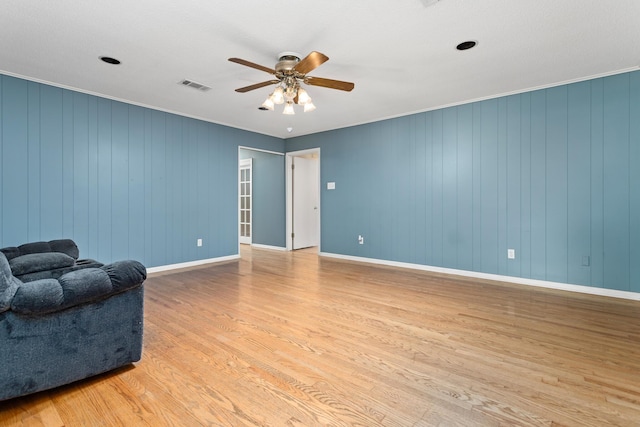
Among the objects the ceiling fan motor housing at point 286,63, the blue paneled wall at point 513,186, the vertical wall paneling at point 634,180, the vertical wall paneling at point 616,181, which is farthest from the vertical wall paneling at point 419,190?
the ceiling fan motor housing at point 286,63

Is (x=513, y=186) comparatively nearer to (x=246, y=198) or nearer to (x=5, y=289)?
(x=5, y=289)

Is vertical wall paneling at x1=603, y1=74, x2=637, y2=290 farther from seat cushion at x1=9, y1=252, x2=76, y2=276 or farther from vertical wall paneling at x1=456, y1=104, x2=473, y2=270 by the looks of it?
seat cushion at x1=9, y1=252, x2=76, y2=276

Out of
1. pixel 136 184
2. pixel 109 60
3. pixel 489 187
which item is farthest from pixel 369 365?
pixel 136 184

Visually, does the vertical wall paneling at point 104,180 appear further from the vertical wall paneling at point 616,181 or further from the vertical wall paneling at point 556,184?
the vertical wall paneling at point 616,181

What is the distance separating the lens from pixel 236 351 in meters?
2.28

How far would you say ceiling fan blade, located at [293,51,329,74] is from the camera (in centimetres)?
245

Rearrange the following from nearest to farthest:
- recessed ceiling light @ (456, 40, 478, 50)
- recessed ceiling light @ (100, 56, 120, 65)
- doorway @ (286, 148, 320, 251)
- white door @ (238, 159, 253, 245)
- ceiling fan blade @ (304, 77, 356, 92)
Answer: recessed ceiling light @ (456, 40, 478, 50) → ceiling fan blade @ (304, 77, 356, 92) → recessed ceiling light @ (100, 56, 120, 65) → doorway @ (286, 148, 320, 251) → white door @ (238, 159, 253, 245)

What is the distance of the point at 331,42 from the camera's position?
111 inches

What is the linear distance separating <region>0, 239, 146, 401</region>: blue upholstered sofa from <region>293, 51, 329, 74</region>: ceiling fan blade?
1983 millimetres

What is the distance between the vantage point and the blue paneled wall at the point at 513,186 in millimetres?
3557

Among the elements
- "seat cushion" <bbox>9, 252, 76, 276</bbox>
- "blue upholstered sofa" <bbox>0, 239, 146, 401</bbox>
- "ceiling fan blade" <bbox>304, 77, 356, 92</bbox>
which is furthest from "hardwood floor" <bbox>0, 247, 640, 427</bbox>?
"ceiling fan blade" <bbox>304, 77, 356, 92</bbox>

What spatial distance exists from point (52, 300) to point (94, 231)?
306 cm

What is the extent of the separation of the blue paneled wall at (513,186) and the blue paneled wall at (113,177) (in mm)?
2576

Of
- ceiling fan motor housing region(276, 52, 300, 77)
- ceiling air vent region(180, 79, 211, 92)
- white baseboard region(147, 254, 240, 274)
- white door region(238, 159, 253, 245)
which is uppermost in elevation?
ceiling air vent region(180, 79, 211, 92)
